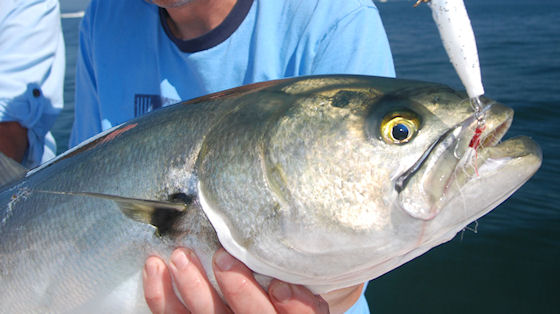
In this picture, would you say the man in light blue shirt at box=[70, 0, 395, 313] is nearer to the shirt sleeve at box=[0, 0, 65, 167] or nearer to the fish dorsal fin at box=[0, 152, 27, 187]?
the fish dorsal fin at box=[0, 152, 27, 187]

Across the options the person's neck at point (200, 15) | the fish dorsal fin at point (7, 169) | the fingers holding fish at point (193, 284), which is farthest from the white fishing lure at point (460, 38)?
the fish dorsal fin at point (7, 169)

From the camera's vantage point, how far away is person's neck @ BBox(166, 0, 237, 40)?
7.04ft

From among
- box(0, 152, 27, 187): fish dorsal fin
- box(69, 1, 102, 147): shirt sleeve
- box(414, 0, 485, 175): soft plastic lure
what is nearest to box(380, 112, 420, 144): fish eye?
box(414, 0, 485, 175): soft plastic lure

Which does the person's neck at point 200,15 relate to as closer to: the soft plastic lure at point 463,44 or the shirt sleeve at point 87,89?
the shirt sleeve at point 87,89

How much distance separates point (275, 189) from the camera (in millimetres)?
1265

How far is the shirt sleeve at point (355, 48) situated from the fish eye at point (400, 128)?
670 millimetres

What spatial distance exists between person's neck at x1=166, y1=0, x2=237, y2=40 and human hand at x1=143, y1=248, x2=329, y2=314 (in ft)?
4.13

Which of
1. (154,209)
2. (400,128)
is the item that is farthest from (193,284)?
(400,128)

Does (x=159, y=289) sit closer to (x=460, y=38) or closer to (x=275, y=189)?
(x=275, y=189)

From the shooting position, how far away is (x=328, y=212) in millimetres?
1211

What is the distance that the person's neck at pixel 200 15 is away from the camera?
2146 millimetres

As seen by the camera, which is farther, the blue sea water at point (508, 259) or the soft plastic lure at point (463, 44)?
the blue sea water at point (508, 259)

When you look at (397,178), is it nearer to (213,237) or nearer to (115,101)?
(213,237)

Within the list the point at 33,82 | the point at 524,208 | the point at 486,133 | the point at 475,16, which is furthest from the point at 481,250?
the point at 475,16
